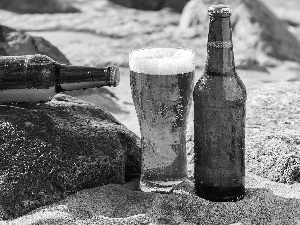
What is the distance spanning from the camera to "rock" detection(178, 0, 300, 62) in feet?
22.2

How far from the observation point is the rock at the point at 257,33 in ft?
22.2

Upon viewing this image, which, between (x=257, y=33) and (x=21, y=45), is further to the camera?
(x=257, y=33)

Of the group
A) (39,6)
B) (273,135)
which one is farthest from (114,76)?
(39,6)

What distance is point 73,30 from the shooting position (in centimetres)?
763

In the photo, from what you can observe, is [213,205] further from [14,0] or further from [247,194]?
[14,0]

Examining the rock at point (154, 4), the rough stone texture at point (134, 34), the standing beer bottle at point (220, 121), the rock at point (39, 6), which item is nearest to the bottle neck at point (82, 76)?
the standing beer bottle at point (220, 121)

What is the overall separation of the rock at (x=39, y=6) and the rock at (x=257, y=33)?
2.10m

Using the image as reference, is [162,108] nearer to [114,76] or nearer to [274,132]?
[114,76]

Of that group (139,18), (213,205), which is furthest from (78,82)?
(139,18)

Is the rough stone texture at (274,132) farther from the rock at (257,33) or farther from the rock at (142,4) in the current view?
the rock at (142,4)

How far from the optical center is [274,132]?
2.96 metres

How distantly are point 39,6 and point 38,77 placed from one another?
21.4ft

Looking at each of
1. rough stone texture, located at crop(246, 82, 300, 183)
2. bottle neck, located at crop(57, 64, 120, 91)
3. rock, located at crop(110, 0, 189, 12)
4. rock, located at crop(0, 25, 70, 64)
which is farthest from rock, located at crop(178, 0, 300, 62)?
bottle neck, located at crop(57, 64, 120, 91)

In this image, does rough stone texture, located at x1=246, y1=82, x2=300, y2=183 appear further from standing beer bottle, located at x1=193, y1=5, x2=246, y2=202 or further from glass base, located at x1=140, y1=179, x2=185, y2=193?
glass base, located at x1=140, y1=179, x2=185, y2=193
